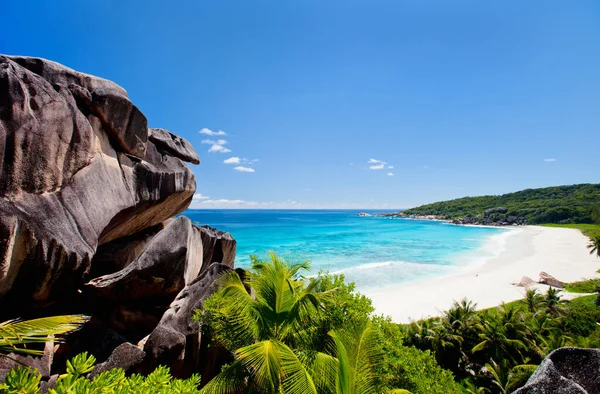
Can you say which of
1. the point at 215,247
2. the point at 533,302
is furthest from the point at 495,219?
the point at 215,247

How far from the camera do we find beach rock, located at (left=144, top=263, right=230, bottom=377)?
27.2 ft

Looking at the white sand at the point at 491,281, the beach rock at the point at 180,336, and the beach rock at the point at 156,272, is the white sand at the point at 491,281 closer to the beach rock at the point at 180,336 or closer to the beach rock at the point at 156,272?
the beach rock at the point at 180,336

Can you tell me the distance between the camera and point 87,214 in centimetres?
896

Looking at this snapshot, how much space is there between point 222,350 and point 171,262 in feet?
12.1

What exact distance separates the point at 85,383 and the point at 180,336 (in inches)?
268

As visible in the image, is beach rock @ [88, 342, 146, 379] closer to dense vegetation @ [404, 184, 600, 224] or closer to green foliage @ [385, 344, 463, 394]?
green foliage @ [385, 344, 463, 394]

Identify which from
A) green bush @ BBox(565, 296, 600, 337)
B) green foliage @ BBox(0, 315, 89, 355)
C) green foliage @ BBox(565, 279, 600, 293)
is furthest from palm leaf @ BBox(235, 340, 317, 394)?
green foliage @ BBox(565, 279, 600, 293)

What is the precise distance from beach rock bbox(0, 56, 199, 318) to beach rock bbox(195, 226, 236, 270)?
3070mm

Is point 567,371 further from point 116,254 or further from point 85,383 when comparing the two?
point 116,254

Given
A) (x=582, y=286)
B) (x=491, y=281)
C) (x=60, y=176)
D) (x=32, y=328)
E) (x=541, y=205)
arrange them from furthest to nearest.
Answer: (x=541, y=205) < (x=491, y=281) < (x=582, y=286) < (x=60, y=176) < (x=32, y=328)

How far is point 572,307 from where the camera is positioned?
19.0m

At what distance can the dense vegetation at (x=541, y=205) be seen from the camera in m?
86.0

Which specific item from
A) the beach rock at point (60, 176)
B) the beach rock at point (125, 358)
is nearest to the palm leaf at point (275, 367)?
the beach rock at point (125, 358)

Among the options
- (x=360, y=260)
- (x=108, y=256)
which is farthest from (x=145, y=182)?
(x=360, y=260)
